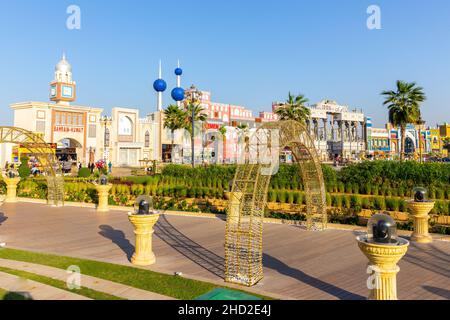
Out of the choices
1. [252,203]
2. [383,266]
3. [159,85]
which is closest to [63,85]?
[159,85]

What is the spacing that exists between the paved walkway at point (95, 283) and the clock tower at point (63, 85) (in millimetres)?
45873

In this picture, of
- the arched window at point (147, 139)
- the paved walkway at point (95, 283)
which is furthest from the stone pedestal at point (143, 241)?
the arched window at point (147, 139)

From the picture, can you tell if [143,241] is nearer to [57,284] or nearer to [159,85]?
[57,284]

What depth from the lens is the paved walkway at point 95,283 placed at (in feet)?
21.1

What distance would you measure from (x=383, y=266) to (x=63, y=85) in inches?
2071

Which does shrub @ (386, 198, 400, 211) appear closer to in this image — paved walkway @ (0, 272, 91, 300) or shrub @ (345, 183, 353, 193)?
shrub @ (345, 183, 353, 193)

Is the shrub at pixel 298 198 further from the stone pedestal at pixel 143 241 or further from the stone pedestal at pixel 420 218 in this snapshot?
the stone pedestal at pixel 143 241

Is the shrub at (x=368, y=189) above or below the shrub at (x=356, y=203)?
above

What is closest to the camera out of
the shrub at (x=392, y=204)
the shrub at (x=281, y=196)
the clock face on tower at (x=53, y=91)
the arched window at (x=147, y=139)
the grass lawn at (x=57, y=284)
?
the grass lawn at (x=57, y=284)

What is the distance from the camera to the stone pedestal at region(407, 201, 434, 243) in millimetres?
10867

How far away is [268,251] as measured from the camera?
1023 centimetres

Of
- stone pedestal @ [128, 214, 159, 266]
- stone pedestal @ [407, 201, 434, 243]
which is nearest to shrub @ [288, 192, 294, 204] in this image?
stone pedestal @ [407, 201, 434, 243]

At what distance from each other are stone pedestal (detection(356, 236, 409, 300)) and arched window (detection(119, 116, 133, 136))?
51681mm
